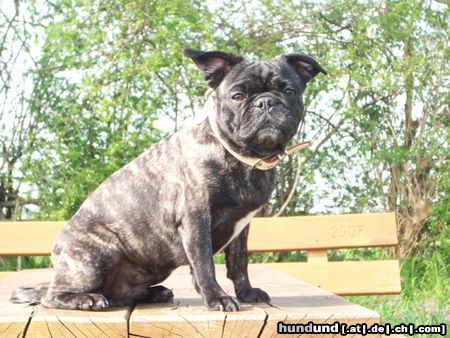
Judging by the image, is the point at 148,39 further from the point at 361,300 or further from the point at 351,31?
the point at 361,300

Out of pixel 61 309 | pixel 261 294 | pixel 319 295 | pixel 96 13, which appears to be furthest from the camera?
pixel 96 13

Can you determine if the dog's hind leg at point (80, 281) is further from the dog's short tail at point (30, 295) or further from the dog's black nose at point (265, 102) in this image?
the dog's black nose at point (265, 102)

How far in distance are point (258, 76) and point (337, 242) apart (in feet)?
6.59

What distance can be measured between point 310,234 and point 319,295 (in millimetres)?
1387

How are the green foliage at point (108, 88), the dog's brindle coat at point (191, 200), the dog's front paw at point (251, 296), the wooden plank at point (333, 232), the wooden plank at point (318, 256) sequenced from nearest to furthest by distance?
the dog's brindle coat at point (191, 200) < the dog's front paw at point (251, 296) < the wooden plank at point (333, 232) < the wooden plank at point (318, 256) < the green foliage at point (108, 88)

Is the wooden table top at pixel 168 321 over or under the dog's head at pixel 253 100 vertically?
under

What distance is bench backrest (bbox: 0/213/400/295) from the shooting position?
12.8 feet

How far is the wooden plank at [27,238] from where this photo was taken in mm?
3984

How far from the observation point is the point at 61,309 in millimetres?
2145

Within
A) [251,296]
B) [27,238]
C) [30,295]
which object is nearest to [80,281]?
[30,295]

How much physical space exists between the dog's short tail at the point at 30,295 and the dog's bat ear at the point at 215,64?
0.93m

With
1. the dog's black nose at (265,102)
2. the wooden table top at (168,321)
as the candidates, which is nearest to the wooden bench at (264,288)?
the wooden table top at (168,321)

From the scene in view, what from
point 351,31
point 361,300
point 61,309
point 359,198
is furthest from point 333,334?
point 351,31

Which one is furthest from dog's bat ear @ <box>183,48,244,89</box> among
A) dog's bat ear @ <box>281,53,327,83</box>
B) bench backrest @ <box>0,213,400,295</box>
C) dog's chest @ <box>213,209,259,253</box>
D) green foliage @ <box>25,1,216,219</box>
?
green foliage @ <box>25,1,216,219</box>
